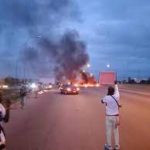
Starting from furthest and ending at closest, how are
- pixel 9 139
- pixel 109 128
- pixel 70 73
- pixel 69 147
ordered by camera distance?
pixel 70 73, pixel 9 139, pixel 69 147, pixel 109 128

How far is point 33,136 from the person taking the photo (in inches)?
715

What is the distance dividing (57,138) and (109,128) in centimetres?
389

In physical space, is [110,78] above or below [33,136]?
above

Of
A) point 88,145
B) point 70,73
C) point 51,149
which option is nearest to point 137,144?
point 88,145

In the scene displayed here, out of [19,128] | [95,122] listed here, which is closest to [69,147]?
[19,128]

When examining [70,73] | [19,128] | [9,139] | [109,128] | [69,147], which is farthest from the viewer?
[70,73]

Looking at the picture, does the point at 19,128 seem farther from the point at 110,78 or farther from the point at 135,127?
the point at 110,78

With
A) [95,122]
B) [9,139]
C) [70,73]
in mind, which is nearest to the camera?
[9,139]

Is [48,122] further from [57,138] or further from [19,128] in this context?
[57,138]

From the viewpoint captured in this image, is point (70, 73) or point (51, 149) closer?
point (51, 149)

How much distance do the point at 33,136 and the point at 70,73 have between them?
112499 millimetres

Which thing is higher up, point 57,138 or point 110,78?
point 110,78

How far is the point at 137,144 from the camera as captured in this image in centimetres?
1575

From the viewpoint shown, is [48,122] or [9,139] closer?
[9,139]
